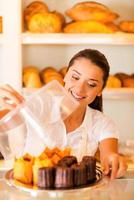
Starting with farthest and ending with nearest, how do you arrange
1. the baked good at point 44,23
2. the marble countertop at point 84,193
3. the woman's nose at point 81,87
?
the baked good at point 44,23 < the woman's nose at point 81,87 < the marble countertop at point 84,193

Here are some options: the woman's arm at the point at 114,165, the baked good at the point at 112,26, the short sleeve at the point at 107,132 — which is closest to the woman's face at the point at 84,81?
the short sleeve at the point at 107,132

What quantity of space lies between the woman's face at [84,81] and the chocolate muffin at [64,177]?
50 centimetres

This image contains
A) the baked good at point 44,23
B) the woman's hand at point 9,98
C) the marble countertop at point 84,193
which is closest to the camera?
the marble countertop at point 84,193

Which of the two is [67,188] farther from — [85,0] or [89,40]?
[85,0]

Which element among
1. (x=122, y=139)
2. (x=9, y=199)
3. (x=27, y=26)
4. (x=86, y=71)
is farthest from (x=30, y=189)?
(x=122, y=139)

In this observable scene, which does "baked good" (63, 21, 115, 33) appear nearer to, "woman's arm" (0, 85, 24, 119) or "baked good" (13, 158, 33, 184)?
"woman's arm" (0, 85, 24, 119)

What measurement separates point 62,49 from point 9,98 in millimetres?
1071

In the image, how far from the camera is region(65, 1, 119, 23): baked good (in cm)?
195

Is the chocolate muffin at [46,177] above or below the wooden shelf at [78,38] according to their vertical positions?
below

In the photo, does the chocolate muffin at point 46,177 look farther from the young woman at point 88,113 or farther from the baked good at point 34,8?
the baked good at point 34,8

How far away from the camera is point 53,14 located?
1.96m

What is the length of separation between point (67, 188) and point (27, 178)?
0.11 metres

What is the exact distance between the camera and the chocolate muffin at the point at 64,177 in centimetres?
96

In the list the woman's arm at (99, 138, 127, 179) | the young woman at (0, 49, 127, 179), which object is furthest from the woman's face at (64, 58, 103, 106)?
the woman's arm at (99, 138, 127, 179)
